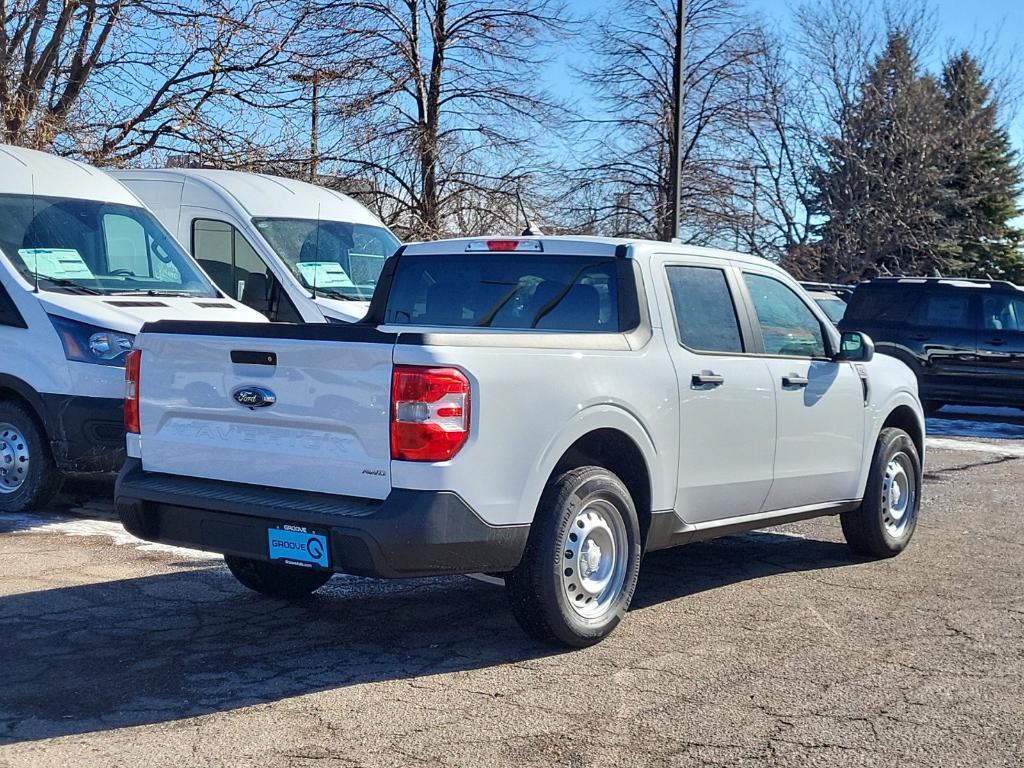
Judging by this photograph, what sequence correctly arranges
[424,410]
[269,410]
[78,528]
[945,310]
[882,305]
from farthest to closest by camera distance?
1. [882,305]
2. [945,310]
3. [78,528]
4. [269,410]
5. [424,410]

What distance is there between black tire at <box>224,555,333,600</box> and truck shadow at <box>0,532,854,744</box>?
78 millimetres

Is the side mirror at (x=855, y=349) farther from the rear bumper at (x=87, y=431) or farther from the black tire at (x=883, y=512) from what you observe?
the rear bumper at (x=87, y=431)


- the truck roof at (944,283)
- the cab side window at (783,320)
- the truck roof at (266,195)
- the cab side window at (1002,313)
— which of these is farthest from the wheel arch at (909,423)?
the truck roof at (944,283)

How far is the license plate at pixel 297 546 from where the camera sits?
199 inches

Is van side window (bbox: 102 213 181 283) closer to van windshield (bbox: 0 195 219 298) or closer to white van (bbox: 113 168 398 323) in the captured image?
van windshield (bbox: 0 195 219 298)

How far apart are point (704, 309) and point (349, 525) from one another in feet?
8.00

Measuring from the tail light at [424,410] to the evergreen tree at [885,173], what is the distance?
3456cm

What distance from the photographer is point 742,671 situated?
536 cm

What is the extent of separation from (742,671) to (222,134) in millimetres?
15553

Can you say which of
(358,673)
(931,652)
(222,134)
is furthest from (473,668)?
(222,134)

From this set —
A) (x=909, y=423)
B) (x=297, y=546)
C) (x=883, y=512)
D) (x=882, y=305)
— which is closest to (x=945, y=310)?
(x=882, y=305)

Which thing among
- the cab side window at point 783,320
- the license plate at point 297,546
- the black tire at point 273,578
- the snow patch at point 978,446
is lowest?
the snow patch at point 978,446

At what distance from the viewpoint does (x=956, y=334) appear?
53.5 feet

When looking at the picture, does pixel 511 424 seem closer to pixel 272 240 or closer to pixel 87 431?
pixel 87 431
